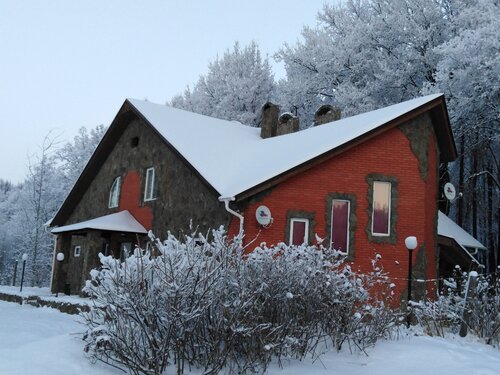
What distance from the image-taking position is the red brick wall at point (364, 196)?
51.8 feet

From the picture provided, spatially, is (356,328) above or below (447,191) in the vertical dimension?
below

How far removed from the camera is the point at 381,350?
329 inches

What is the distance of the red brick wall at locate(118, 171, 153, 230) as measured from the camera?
20.2 metres

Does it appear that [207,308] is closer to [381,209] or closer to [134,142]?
[381,209]

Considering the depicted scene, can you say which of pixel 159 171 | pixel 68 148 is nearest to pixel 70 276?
pixel 159 171

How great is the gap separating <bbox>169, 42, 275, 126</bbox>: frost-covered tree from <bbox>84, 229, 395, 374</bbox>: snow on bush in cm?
2836

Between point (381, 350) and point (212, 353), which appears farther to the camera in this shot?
point (381, 350)

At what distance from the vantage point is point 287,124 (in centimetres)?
2181

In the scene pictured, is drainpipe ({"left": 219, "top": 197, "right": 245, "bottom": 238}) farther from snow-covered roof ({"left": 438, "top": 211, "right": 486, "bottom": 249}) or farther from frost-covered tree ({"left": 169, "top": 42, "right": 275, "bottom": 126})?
frost-covered tree ({"left": 169, "top": 42, "right": 275, "bottom": 126})

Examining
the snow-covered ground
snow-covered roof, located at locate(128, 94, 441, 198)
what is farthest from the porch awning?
the snow-covered ground

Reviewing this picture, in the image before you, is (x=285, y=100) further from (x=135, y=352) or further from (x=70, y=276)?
(x=135, y=352)

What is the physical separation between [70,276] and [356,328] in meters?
17.1

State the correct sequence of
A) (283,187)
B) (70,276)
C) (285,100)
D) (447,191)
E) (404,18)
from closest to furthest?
1. (283,187)
2. (447,191)
3. (70,276)
4. (404,18)
5. (285,100)

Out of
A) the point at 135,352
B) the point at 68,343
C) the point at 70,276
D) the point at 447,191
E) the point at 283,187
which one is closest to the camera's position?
the point at 135,352
